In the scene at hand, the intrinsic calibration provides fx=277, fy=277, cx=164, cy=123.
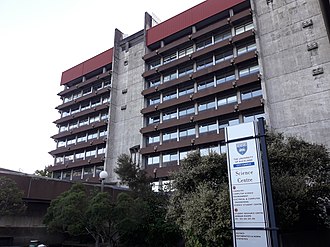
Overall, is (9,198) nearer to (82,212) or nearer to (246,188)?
(82,212)

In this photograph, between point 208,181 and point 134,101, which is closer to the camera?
point 208,181

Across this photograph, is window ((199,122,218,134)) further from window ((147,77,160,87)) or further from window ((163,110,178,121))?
window ((147,77,160,87))

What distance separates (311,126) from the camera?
94.1 feet

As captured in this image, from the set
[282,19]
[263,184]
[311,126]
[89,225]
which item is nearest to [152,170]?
[311,126]

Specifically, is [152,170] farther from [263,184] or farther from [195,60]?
[263,184]

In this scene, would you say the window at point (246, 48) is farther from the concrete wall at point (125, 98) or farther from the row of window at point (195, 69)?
the concrete wall at point (125, 98)

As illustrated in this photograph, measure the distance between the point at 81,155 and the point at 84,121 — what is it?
22.3 feet

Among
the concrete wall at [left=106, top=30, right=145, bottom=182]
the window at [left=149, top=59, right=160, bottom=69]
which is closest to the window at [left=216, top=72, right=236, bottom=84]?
the window at [left=149, top=59, right=160, bottom=69]

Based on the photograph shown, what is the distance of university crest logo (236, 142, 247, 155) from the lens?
919 cm

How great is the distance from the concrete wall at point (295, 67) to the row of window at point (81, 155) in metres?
28.6

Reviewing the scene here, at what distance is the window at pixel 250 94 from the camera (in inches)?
1296

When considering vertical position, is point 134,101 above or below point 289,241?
above

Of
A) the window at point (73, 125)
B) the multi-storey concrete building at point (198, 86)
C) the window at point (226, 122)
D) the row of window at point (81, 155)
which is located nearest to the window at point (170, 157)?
the multi-storey concrete building at point (198, 86)

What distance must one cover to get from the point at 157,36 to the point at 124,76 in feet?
30.1
